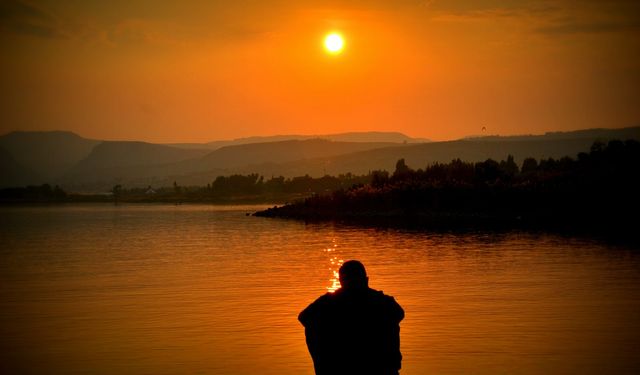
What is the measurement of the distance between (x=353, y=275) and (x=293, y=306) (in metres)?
17.9

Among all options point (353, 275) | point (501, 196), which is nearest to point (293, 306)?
point (353, 275)

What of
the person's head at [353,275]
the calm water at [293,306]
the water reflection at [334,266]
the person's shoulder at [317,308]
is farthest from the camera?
the water reflection at [334,266]

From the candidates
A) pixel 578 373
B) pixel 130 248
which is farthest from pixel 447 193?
pixel 578 373

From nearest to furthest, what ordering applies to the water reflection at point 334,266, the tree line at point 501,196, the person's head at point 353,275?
the person's head at point 353,275 → the water reflection at point 334,266 → the tree line at point 501,196

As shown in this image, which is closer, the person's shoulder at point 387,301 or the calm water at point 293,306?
the person's shoulder at point 387,301

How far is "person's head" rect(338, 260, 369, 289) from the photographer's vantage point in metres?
10.4

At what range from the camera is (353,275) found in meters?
10.4

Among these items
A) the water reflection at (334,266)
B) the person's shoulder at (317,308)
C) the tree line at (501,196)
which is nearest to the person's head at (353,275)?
the person's shoulder at (317,308)

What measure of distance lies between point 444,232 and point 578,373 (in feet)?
160

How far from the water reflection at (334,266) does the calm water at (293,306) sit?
0.22 m

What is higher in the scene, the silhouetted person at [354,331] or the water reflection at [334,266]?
the silhouetted person at [354,331]

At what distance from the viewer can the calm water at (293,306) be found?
19.8 meters

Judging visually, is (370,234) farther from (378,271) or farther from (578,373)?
(578,373)

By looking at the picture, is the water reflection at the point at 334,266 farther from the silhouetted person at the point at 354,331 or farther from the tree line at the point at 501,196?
the tree line at the point at 501,196
